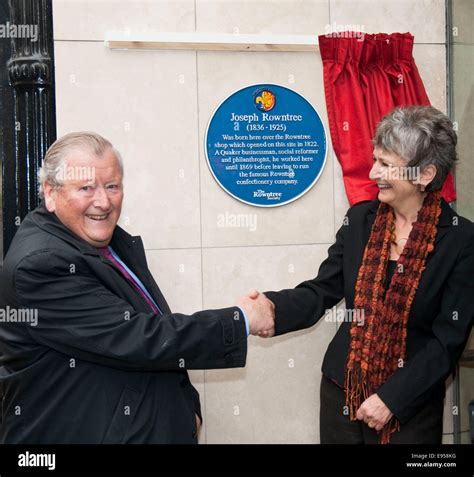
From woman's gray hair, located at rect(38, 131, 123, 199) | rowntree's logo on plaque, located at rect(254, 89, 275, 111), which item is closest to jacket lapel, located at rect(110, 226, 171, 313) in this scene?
woman's gray hair, located at rect(38, 131, 123, 199)

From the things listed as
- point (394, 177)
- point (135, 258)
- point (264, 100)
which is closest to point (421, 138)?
point (394, 177)

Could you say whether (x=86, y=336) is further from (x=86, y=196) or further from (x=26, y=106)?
(x=26, y=106)

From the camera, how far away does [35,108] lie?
297 centimetres

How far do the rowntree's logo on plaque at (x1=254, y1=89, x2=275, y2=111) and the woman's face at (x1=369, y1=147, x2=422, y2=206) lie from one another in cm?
76

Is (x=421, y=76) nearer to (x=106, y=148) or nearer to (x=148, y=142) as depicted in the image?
(x=148, y=142)

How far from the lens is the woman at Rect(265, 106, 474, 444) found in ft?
7.91

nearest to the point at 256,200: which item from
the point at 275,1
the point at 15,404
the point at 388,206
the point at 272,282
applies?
the point at 272,282

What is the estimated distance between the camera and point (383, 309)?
98.2 inches

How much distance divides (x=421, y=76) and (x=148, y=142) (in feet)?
4.46

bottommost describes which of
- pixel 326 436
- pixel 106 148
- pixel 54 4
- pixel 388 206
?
pixel 326 436

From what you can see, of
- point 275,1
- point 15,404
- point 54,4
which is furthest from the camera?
point 275,1

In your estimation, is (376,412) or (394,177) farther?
(394,177)

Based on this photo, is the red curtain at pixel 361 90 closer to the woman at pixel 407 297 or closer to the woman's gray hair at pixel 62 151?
the woman at pixel 407 297

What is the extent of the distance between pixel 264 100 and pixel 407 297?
47.4 inches
